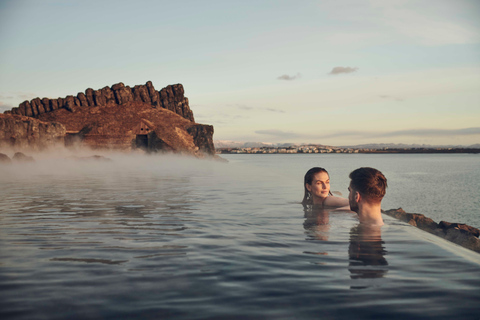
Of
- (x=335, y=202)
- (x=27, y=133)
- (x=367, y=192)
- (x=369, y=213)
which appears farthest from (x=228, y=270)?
(x=27, y=133)

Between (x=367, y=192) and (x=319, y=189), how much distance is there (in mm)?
3999

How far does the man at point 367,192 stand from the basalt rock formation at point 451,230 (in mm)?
5426

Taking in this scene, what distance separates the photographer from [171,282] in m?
5.66

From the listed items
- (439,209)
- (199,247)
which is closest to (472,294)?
(199,247)

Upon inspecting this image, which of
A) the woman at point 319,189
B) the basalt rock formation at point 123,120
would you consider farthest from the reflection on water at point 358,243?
the basalt rock formation at point 123,120

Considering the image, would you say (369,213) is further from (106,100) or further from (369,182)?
(106,100)

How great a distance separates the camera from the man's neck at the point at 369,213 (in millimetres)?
9875

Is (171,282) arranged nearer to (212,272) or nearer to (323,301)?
(212,272)

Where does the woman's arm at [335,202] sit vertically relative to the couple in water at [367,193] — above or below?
below

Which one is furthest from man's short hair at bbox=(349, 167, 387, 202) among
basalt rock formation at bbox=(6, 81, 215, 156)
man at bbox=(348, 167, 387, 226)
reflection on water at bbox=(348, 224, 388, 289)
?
basalt rock formation at bbox=(6, 81, 215, 156)

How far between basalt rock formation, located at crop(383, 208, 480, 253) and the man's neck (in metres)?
5.27

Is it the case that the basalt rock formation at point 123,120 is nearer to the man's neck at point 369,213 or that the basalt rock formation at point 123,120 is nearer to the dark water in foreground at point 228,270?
the dark water in foreground at point 228,270

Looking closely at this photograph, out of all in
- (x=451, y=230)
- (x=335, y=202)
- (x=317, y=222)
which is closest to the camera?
(x=317, y=222)

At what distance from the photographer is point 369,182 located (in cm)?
928
